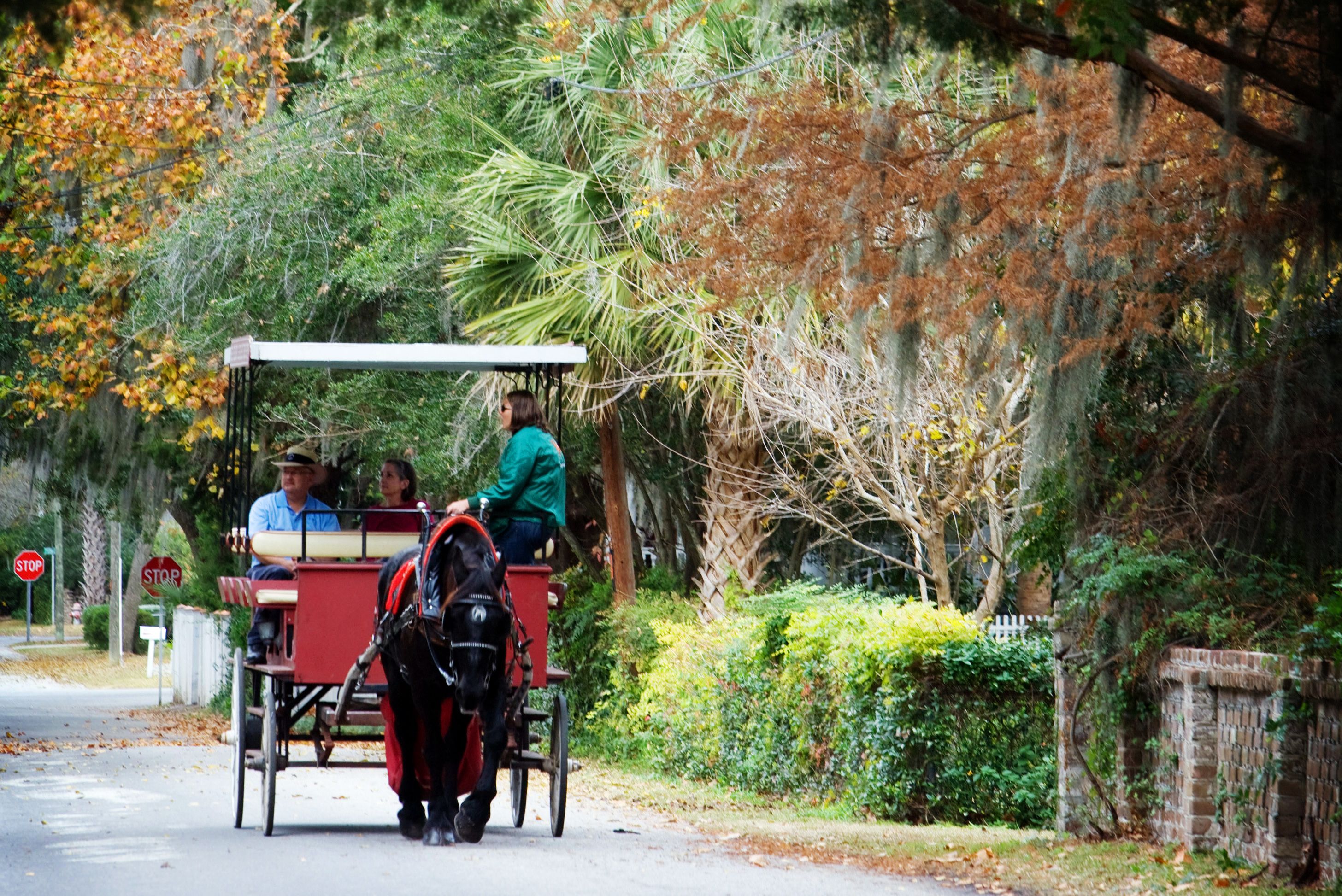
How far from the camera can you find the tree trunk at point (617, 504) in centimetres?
1875

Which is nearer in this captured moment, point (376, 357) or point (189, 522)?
point (376, 357)

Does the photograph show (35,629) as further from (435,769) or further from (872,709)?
(435,769)

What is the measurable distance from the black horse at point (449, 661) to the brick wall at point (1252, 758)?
390 cm

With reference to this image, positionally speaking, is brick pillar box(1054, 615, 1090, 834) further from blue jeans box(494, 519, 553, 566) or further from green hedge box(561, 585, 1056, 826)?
blue jeans box(494, 519, 553, 566)

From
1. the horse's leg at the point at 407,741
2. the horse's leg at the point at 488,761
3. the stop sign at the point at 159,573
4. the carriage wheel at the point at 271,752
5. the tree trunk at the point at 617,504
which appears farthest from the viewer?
the stop sign at the point at 159,573

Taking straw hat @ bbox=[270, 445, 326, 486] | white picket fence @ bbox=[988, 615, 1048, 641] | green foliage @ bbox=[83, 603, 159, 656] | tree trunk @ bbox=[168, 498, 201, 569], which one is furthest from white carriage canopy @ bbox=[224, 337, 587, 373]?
green foliage @ bbox=[83, 603, 159, 656]

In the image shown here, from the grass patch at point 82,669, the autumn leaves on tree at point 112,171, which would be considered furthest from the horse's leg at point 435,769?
the grass patch at point 82,669

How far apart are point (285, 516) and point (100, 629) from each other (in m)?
53.7

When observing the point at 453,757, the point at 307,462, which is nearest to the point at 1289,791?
Answer: the point at 453,757

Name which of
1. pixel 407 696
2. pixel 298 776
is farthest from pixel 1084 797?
pixel 298 776

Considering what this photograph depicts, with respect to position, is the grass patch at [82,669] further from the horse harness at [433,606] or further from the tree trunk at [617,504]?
the horse harness at [433,606]

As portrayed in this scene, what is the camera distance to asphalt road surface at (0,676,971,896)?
28.2 ft

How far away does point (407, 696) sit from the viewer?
9.88 metres

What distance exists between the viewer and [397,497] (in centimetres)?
1217
